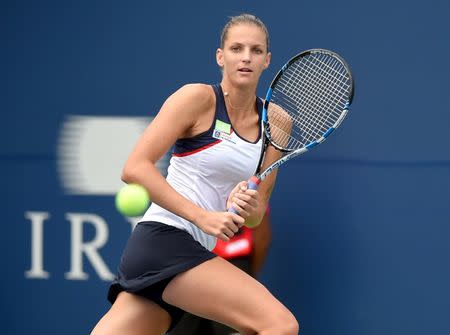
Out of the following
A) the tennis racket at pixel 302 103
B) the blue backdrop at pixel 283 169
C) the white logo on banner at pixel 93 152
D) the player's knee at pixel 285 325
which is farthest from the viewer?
the white logo on banner at pixel 93 152

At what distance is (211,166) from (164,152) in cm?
16

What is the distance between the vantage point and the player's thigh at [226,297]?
9.68ft

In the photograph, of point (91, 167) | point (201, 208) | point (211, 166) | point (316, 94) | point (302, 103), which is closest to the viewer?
point (201, 208)

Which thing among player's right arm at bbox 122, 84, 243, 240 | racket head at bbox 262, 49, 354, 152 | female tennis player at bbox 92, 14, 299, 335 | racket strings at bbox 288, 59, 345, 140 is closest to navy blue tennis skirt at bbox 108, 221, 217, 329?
female tennis player at bbox 92, 14, 299, 335

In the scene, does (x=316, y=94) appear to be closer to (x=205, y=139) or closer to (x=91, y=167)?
(x=205, y=139)

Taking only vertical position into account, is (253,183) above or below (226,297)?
above

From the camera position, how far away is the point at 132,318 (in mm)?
3137

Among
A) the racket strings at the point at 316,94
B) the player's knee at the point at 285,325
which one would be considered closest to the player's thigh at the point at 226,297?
the player's knee at the point at 285,325

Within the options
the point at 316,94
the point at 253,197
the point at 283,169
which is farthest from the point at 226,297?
the point at 283,169

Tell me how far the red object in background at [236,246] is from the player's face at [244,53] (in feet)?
2.77

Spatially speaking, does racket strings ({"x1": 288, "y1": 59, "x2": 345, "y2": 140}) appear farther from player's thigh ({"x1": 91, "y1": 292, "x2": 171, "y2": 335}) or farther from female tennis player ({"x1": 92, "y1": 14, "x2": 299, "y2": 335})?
player's thigh ({"x1": 91, "y1": 292, "x2": 171, "y2": 335})

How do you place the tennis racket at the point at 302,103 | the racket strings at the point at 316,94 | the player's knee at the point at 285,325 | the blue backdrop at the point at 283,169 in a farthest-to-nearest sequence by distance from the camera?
the blue backdrop at the point at 283,169 < the racket strings at the point at 316,94 < the tennis racket at the point at 302,103 < the player's knee at the point at 285,325

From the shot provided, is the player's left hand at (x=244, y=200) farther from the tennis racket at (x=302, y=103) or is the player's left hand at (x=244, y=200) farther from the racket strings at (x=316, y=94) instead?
the racket strings at (x=316, y=94)

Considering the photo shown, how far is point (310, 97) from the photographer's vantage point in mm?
3531
